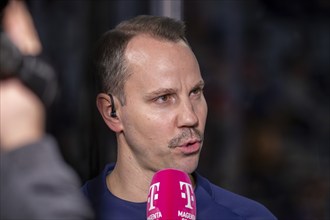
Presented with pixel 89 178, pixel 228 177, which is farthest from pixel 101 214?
pixel 228 177

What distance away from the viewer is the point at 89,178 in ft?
4.73

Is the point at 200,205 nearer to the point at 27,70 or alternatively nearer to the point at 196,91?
the point at 196,91

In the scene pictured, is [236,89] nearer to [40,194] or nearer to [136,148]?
[136,148]

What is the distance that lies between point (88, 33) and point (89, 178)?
31 cm

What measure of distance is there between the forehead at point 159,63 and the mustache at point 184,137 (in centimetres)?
9

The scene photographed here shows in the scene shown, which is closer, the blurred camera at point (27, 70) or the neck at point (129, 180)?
the blurred camera at point (27, 70)

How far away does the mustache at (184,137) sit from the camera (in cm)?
124

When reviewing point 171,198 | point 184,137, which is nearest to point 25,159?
point 171,198

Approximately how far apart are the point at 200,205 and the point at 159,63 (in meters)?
0.30

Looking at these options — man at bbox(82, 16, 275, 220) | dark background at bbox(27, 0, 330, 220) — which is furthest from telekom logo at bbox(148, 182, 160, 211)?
dark background at bbox(27, 0, 330, 220)

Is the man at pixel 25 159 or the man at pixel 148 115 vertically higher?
the man at pixel 25 159

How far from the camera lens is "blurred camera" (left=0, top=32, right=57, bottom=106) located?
675 mm

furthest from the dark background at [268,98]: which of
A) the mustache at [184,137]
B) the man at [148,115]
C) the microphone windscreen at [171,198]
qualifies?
the microphone windscreen at [171,198]

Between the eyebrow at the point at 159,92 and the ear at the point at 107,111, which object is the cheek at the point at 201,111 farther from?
the ear at the point at 107,111
